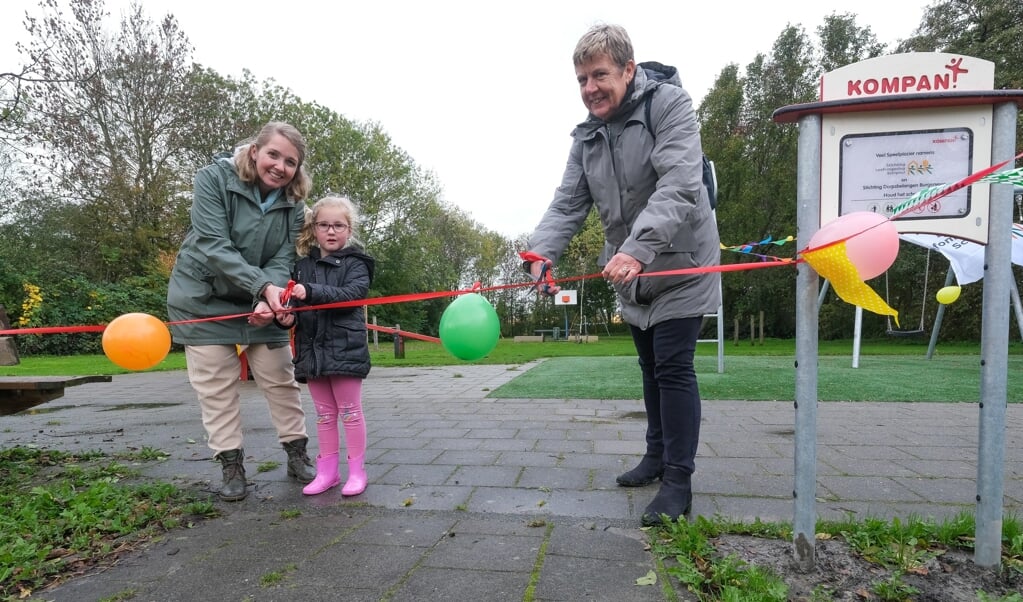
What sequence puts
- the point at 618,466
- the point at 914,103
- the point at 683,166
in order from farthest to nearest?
the point at 618,466 < the point at 683,166 < the point at 914,103

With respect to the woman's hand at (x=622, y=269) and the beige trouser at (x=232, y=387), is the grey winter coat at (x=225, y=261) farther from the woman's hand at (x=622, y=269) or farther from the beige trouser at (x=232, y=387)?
the woman's hand at (x=622, y=269)

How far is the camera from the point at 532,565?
2094mm

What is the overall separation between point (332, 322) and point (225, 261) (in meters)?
0.60

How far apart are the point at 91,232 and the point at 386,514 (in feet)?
79.5

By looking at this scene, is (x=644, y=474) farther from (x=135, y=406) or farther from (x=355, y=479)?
(x=135, y=406)

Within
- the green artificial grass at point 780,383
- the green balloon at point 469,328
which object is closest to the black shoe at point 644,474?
the green balloon at point 469,328

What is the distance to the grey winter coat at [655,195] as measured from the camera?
93.3 inches

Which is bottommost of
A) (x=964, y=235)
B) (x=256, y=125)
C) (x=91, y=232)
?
(x=964, y=235)

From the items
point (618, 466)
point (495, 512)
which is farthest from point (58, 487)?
point (618, 466)

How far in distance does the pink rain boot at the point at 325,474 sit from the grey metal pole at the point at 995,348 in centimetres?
274

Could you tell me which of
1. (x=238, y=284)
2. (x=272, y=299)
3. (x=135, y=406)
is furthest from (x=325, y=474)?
(x=135, y=406)

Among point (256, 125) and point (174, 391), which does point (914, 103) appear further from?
point (256, 125)

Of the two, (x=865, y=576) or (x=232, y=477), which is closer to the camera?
(x=865, y=576)

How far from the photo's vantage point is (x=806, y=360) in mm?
1992
